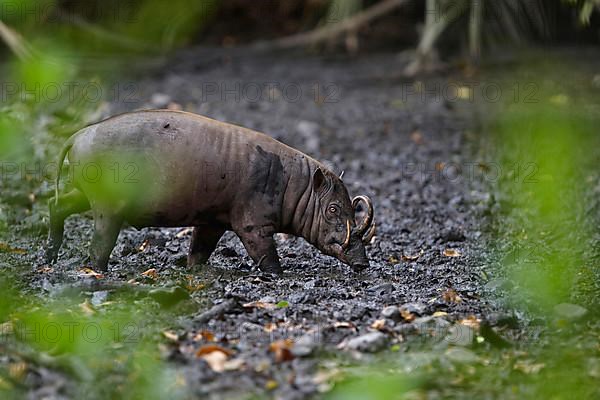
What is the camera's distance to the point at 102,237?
5504 mm

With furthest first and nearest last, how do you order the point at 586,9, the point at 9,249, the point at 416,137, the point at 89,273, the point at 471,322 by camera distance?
the point at 416,137, the point at 586,9, the point at 9,249, the point at 89,273, the point at 471,322

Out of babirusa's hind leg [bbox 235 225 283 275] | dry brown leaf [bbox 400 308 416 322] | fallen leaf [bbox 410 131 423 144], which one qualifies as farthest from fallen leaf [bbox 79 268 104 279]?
fallen leaf [bbox 410 131 423 144]

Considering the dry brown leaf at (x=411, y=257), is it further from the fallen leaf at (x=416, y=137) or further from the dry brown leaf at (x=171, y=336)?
the fallen leaf at (x=416, y=137)

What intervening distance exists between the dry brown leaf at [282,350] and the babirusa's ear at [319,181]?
1914 mm

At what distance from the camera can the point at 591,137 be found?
33.8ft

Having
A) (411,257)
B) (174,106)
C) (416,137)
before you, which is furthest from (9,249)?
(174,106)

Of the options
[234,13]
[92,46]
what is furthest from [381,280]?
[234,13]

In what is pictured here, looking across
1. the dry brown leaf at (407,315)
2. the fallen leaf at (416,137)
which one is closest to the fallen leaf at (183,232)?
the dry brown leaf at (407,315)

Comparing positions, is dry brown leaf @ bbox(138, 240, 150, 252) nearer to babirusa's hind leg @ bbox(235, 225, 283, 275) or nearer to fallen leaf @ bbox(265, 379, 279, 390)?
babirusa's hind leg @ bbox(235, 225, 283, 275)

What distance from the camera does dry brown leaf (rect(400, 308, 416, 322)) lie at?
468cm

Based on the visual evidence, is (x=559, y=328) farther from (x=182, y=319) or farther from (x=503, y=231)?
(x=503, y=231)

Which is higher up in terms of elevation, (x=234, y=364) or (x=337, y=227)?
(x=337, y=227)

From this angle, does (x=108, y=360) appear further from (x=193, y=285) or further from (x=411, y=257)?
(x=411, y=257)

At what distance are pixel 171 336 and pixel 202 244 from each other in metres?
1.88
